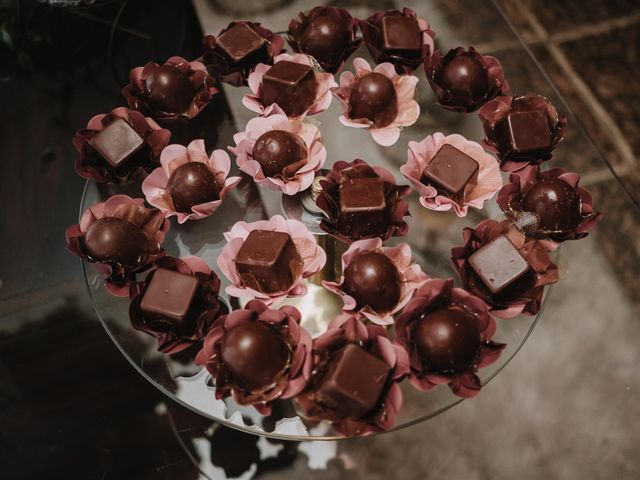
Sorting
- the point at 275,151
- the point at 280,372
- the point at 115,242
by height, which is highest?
the point at 275,151

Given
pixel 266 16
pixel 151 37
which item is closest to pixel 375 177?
pixel 266 16

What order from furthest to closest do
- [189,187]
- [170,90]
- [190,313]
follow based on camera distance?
1. [170,90]
2. [189,187]
3. [190,313]

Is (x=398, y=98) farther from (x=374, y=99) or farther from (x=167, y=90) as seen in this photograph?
(x=167, y=90)

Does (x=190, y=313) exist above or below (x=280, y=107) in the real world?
below

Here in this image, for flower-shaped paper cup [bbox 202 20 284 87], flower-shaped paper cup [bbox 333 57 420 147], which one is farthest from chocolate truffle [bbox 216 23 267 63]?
flower-shaped paper cup [bbox 333 57 420 147]

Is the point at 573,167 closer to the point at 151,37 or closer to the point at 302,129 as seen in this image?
the point at 302,129

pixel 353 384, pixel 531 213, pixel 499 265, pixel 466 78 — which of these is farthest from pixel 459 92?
pixel 353 384
